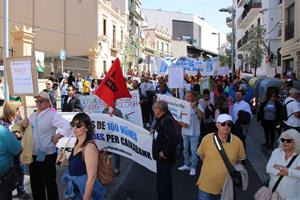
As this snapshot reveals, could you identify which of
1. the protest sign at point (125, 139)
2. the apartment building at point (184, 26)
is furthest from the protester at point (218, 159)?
the apartment building at point (184, 26)

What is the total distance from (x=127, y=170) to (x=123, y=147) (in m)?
2.33

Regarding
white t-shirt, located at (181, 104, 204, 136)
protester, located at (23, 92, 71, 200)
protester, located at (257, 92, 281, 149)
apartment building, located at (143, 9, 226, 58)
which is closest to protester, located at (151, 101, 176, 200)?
protester, located at (23, 92, 71, 200)

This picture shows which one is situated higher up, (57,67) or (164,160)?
(57,67)

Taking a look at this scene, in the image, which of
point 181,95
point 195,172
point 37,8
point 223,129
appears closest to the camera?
point 223,129

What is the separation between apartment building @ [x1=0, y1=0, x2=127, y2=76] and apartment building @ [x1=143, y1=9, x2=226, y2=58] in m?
59.6

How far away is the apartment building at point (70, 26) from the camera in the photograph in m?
40.2

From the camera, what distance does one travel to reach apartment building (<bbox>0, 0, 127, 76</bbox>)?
4025 cm

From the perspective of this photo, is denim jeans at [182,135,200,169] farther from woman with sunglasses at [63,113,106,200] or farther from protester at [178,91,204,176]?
woman with sunglasses at [63,113,106,200]

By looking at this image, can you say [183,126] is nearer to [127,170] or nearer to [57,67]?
[127,170]

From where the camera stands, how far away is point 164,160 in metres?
6.43

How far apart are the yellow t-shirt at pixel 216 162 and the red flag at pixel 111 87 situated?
9.75ft

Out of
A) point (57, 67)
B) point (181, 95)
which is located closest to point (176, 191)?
point (181, 95)

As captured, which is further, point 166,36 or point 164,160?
point 166,36

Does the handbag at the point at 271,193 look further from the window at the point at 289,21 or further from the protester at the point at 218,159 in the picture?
the window at the point at 289,21
